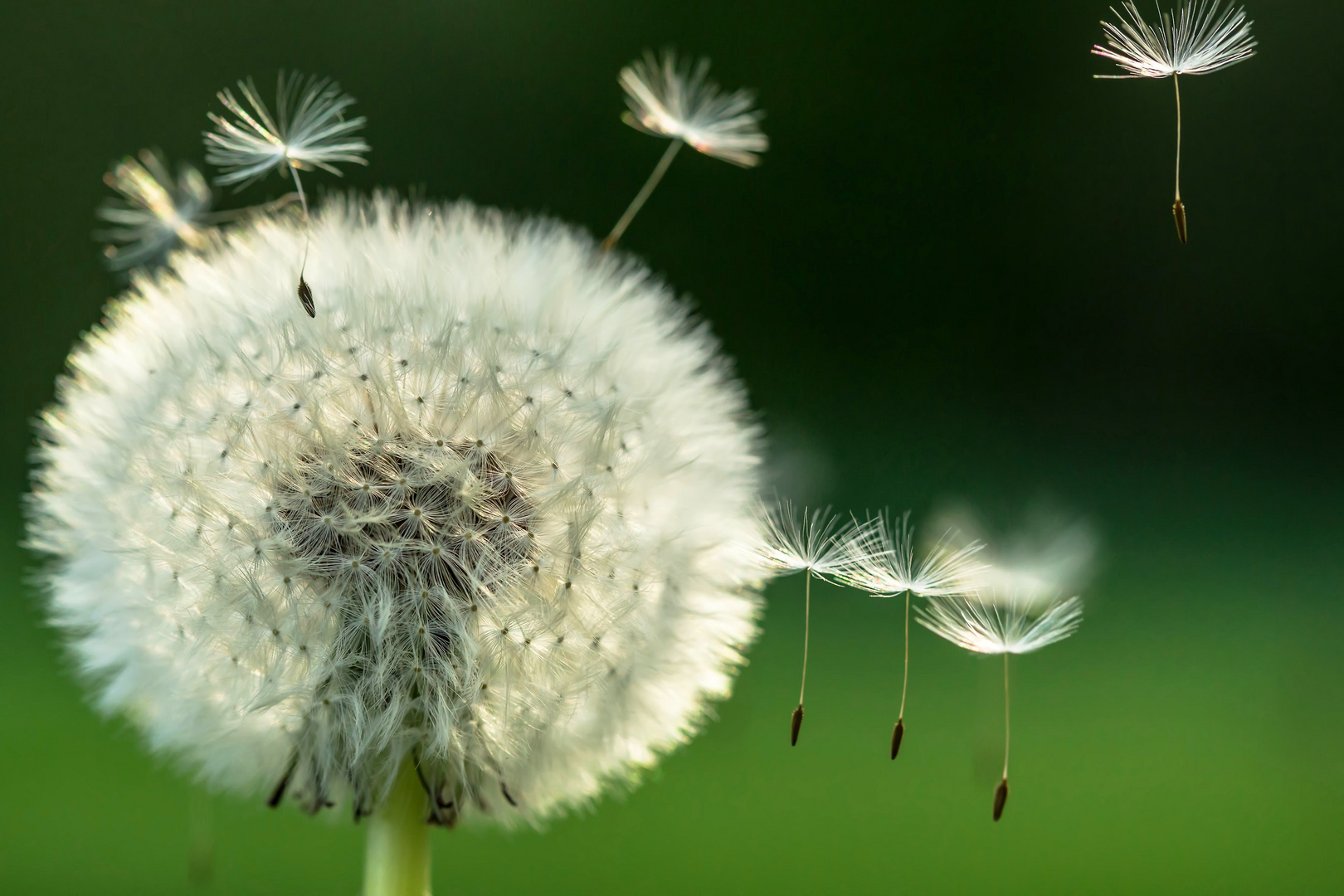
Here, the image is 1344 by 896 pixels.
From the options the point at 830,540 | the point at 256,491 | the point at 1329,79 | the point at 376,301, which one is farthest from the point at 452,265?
the point at 1329,79

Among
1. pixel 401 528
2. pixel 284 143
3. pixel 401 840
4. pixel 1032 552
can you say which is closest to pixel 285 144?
pixel 284 143

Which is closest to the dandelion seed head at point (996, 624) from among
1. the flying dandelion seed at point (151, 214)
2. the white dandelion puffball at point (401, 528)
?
the white dandelion puffball at point (401, 528)

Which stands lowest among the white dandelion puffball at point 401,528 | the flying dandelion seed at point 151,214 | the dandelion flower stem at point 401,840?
the dandelion flower stem at point 401,840

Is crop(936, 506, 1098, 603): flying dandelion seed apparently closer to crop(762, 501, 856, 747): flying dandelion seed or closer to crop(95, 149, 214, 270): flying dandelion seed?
crop(762, 501, 856, 747): flying dandelion seed

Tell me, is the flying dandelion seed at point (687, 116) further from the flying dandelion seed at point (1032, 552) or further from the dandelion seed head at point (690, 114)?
the flying dandelion seed at point (1032, 552)

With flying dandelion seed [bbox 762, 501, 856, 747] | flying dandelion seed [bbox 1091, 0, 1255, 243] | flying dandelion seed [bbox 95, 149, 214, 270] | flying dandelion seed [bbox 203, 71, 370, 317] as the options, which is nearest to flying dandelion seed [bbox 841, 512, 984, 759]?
flying dandelion seed [bbox 762, 501, 856, 747]

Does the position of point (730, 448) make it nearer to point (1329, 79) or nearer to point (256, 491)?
point (256, 491)
